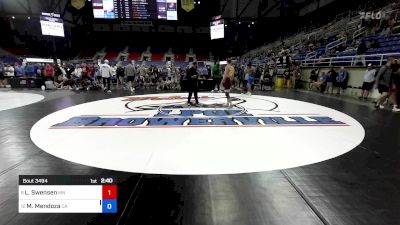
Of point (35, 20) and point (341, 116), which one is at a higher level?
point (35, 20)

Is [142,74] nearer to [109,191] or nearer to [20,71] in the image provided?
[20,71]

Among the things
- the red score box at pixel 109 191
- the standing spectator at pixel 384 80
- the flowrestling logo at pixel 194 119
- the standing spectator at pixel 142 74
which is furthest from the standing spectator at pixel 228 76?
the standing spectator at pixel 142 74

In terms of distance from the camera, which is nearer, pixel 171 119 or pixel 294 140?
pixel 294 140

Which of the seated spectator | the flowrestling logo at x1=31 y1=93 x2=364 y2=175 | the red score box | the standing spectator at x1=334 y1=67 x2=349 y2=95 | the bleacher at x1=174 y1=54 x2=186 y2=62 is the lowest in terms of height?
the flowrestling logo at x1=31 y1=93 x2=364 y2=175

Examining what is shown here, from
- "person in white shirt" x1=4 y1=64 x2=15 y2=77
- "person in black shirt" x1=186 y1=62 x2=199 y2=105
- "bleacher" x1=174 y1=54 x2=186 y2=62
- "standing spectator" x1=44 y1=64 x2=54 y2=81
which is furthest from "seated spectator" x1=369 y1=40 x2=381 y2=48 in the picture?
"bleacher" x1=174 y1=54 x2=186 y2=62

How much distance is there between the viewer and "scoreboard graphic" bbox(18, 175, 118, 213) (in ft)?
4.78

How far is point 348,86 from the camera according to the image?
37.8ft

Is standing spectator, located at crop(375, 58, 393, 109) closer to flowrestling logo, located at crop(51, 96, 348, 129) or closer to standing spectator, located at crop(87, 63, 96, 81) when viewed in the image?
flowrestling logo, located at crop(51, 96, 348, 129)

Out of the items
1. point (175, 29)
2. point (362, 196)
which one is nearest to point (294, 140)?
point (362, 196)

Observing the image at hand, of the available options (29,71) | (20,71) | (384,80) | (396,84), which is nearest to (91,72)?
(29,71)

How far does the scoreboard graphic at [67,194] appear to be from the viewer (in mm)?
1456

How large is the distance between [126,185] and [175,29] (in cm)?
3871

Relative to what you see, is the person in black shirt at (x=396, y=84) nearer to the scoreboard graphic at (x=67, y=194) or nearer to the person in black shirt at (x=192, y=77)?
the person in black shirt at (x=192, y=77)

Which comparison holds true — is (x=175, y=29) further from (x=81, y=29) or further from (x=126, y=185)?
(x=126, y=185)
